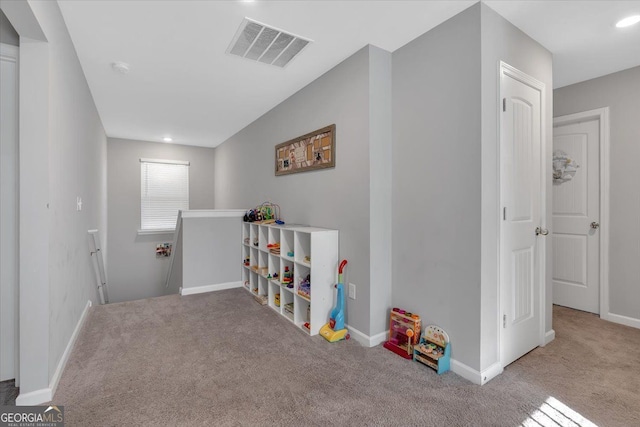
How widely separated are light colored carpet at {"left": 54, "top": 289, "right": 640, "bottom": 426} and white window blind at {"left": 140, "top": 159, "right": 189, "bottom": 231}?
354 centimetres

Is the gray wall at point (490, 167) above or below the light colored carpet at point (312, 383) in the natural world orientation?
above

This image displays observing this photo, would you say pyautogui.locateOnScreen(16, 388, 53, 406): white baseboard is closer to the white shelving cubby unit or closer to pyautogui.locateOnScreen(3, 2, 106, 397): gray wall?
pyautogui.locateOnScreen(3, 2, 106, 397): gray wall

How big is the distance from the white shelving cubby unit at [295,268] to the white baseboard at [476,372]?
42.4 inches

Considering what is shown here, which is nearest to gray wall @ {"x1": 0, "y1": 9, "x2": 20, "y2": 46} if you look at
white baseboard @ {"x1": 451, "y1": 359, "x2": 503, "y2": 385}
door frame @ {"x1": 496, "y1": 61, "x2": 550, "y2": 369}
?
door frame @ {"x1": 496, "y1": 61, "x2": 550, "y2": 369}

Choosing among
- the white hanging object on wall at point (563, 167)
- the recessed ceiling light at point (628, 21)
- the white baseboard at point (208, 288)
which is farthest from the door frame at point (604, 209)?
the white baseboard at point (208, 288)

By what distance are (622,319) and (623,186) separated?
48.9 inches

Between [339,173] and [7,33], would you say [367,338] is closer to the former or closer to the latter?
[339,173]

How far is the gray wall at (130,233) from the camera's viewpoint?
5.62m

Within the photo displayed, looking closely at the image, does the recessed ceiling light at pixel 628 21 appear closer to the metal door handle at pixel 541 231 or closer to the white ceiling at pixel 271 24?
the white ceiling at pixel 271 24

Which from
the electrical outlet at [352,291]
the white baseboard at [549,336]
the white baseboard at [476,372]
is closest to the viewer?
the white baseboard at [476,372]

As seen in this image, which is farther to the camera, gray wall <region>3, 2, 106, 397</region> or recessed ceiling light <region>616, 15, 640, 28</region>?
recessed ceiling light <region>616, 15, 640, 28</region>

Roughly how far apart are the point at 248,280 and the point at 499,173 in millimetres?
3225

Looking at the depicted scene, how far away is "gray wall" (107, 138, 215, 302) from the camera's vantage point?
5625 mm

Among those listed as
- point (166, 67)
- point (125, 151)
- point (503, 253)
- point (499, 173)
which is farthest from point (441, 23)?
point (125, 151)
